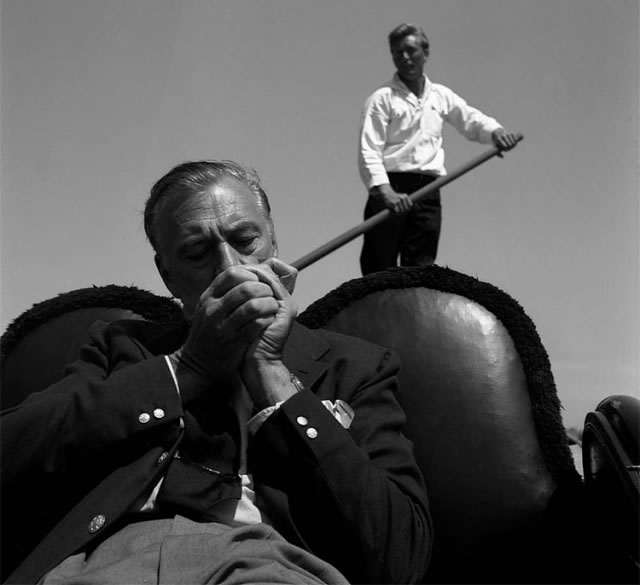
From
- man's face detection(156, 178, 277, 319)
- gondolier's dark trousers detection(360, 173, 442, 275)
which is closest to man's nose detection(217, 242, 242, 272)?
man's face detection(156, 178, 277, 319)

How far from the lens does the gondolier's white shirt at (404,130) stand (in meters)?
4.33

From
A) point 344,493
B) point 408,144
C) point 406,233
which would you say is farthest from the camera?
point 408,144

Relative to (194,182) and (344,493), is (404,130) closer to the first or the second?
(194,182)

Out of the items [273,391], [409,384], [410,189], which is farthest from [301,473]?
[410,189]

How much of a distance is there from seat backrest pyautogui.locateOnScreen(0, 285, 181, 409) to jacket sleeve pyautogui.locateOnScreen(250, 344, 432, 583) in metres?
0.63

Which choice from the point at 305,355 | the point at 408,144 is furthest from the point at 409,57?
the point at 305,355

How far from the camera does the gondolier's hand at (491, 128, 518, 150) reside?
4258mm

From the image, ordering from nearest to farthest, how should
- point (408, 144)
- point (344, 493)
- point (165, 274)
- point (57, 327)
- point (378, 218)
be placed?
point (344, 493) < point (165, 274) < point (57, 327) < point (378, 218) < point (408, 144)

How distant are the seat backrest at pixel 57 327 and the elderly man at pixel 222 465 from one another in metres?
0.37

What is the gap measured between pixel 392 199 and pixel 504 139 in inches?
26.6

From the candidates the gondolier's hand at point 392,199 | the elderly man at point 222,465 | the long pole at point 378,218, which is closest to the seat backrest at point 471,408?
the elderly man at point 222,465

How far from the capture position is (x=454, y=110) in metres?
4.52

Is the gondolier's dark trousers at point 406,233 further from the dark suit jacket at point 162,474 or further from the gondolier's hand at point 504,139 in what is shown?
the dark suit jacket at point 162,474

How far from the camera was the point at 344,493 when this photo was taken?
49.3 inches
